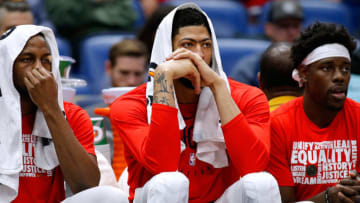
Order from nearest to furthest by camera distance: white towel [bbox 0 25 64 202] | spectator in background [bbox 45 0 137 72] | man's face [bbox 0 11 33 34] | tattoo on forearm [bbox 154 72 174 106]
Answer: white towel [bbox 0 25 64 202], tattoo on forearm [bbox 154 72 174 106], man's face [bbox 0 11 33 34], spectator in background [bbox 45 0 137 72]

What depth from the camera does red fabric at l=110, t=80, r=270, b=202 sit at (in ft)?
9.25

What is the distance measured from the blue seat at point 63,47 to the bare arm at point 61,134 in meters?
3.21

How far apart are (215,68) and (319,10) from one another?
438 centimetres

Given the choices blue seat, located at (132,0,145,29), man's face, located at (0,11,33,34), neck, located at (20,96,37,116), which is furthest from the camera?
blue seat, located at (132,0,145,29)

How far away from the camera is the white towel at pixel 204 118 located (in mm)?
3012

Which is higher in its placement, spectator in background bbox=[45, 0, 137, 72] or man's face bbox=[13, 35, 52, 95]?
spectator in background bbox=[45, 0, 137, 72]

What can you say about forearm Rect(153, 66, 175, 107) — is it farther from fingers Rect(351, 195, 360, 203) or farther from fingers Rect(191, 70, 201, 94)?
fingers Rect(351, 195, 360, 203)

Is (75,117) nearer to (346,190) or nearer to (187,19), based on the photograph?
(187,19)

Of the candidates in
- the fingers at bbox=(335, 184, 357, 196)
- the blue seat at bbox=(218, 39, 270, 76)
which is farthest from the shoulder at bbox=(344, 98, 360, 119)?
the blue seat at bbox=(218, 39, 270, 76)

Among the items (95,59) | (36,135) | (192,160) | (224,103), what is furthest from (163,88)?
(95,59)

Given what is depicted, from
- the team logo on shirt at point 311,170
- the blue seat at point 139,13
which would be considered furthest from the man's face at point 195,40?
the blue seat at point 139,13

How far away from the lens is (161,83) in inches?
114

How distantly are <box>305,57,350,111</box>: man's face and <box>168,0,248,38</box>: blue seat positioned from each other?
137 inches

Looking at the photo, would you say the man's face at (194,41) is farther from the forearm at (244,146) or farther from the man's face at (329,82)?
the man's face at (329,82)
